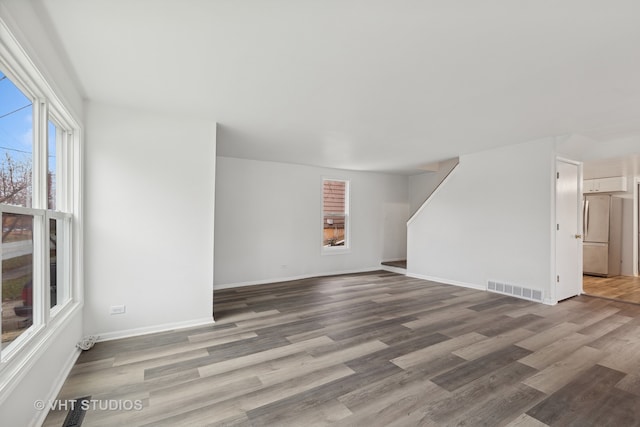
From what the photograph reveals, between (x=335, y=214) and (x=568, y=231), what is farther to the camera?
(x=335, y=214)

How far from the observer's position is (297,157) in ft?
18.3

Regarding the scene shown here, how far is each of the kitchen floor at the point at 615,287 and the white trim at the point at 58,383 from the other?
22.7 feet

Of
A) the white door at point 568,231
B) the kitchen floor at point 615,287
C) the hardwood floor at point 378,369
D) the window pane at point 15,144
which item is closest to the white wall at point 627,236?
the kitchen floor at point 615,287

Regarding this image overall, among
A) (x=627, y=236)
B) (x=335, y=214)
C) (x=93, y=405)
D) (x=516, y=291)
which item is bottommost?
(x=93, y=405)

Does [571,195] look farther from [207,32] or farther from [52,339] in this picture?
[52,339]

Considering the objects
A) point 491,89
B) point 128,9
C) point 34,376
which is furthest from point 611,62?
point 34,376

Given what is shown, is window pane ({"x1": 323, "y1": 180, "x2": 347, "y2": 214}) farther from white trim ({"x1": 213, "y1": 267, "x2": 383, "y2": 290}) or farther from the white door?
the white door

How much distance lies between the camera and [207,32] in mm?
1873

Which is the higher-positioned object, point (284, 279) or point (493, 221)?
point (493, 221)

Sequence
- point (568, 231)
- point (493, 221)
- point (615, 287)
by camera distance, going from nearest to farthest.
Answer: point (568, 231) → point (493, 221) → point (615, 287)

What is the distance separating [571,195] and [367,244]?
3.99 metres

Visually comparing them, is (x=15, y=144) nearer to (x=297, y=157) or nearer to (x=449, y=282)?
(x=297, y=157)

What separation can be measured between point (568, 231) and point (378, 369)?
4.08 m

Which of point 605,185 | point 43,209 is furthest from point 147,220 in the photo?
point 605,185
